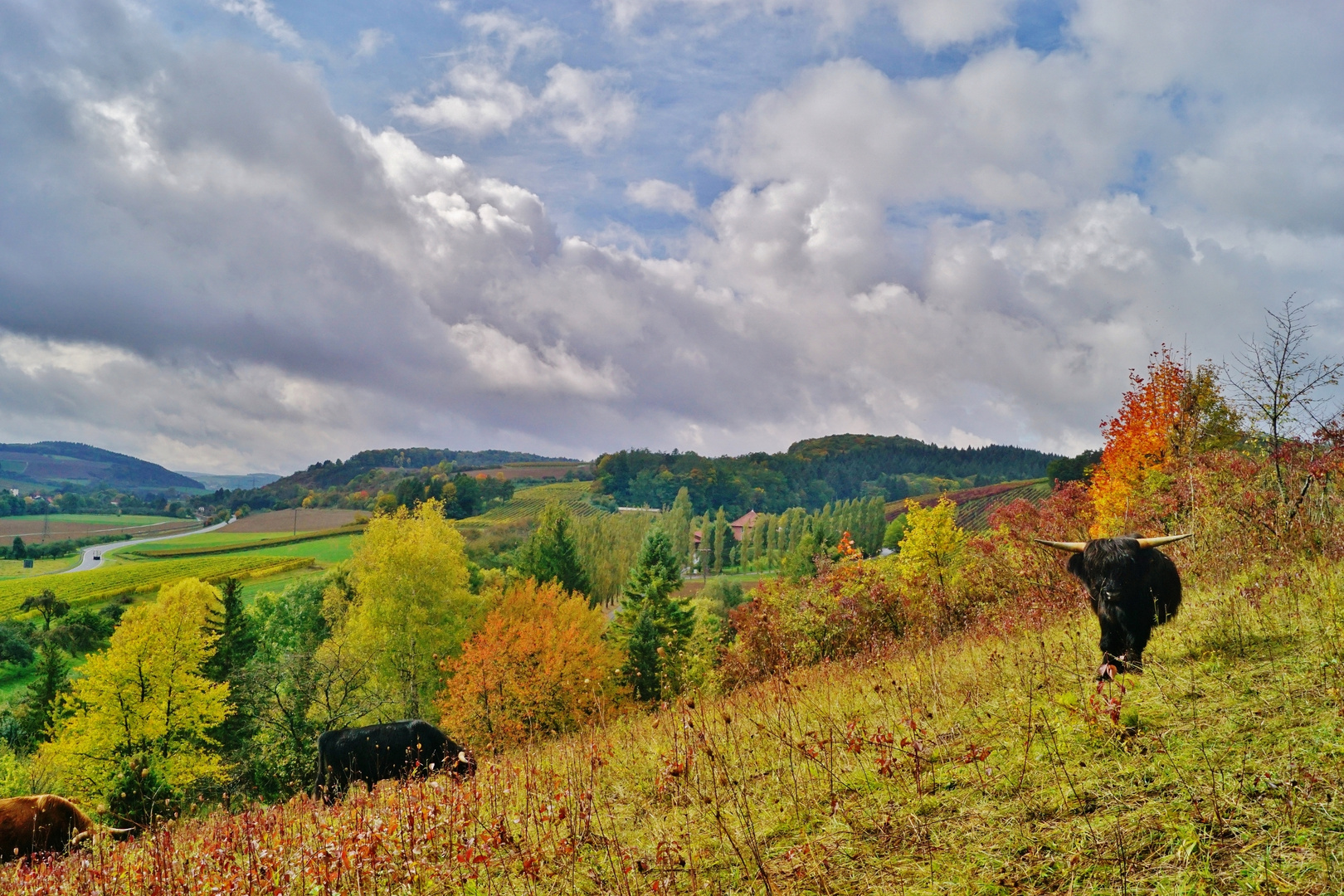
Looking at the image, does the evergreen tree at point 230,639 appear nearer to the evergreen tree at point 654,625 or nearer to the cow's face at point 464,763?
the evergreen tree at point 654,625

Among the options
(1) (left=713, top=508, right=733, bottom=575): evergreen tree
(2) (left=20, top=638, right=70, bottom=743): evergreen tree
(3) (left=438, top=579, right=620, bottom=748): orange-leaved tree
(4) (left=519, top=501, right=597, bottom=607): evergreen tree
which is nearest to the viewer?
(3) (left=438, top=579, right=620, bottom=748): orange-leaved tree

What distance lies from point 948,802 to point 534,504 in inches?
4590

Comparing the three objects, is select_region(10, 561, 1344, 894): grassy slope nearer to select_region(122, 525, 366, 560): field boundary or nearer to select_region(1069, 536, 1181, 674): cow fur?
select_region(1069, 536, 1181, 674): cow fur

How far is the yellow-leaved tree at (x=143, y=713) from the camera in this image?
24.9 metres

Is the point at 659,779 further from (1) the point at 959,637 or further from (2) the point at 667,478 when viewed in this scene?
(2) the point at 667,478

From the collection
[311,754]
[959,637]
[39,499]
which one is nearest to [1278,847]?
[959,637]

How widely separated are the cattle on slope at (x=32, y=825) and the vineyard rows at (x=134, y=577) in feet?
203

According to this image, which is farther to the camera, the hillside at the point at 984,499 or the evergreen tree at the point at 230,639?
the hillside at the point at 984,499

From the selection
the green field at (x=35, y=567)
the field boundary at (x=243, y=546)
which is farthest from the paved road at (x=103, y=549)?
the field boundary at (x=243, y=546)

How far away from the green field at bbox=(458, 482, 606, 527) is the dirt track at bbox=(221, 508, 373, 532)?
22.2m

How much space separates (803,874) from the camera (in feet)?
11.9

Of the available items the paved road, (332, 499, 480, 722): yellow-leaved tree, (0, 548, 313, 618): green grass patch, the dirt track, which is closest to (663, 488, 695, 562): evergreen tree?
(0, 548, 313, 618): green grass patch

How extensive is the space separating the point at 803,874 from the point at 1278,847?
7.41ft

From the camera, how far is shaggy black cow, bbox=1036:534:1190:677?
571cm
